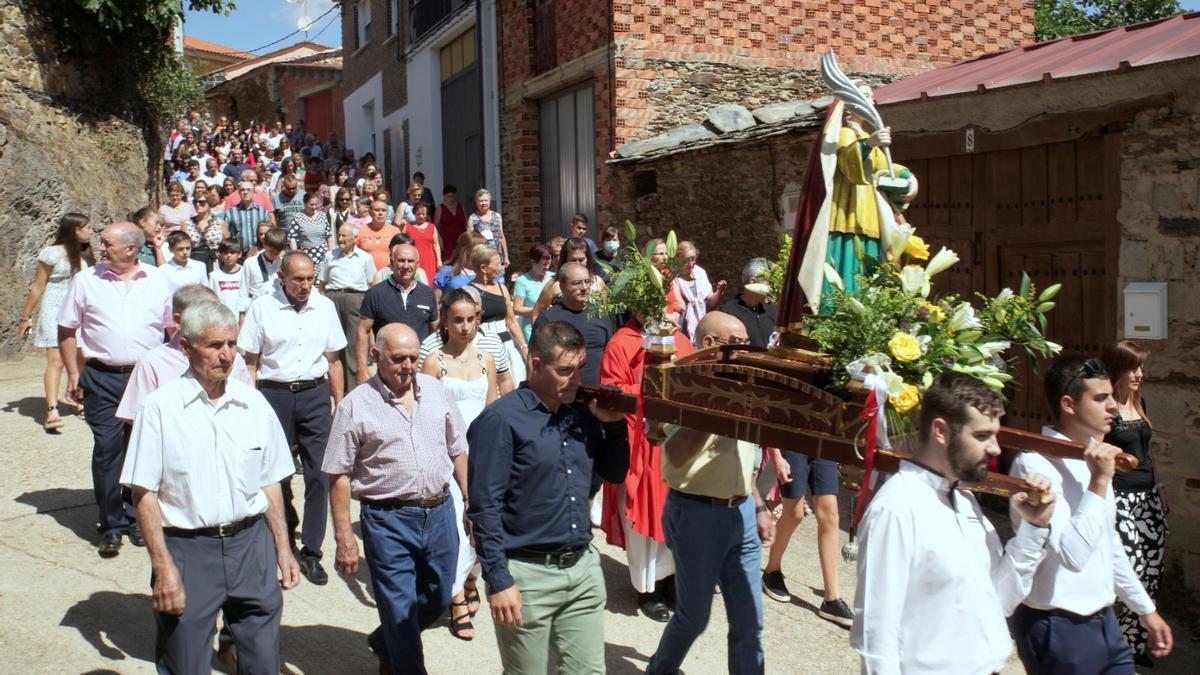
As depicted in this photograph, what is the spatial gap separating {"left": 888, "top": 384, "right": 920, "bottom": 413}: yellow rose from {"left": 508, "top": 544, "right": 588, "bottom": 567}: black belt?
1543 millimetres

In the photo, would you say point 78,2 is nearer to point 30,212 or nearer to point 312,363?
point 30,212

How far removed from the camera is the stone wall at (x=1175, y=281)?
22.0ft

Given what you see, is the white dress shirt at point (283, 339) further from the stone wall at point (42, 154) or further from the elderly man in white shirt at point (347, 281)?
the stone wall at point (42, 154)

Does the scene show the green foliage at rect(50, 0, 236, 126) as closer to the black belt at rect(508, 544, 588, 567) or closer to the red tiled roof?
the black belt at rect(508, 544, 588, 567)

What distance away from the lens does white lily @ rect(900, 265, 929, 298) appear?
3766 millimetres

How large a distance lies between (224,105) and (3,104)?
27.8 meters

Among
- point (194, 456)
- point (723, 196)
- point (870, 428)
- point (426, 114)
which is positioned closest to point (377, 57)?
point (426, 114)

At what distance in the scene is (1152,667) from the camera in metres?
6.20

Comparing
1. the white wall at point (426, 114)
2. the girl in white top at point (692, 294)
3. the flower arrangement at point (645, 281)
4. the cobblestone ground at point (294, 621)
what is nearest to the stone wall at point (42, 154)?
the white wall at point (426, 114)

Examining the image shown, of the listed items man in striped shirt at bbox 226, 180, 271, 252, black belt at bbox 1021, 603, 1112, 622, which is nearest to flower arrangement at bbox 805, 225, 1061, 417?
black belt at bbox 1021, 603, 1112, 622

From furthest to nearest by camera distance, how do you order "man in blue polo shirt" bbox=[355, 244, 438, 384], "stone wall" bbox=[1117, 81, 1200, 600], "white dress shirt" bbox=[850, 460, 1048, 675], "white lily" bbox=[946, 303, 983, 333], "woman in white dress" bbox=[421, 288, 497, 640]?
1. "man in blue polo shirt" bbox=[355, 244, 438, 384]
2. "stone wall" bbox=[1117, 81, 1200, 600]
3. "woman in white dress" bbox=[421, 288, 497, 640]
4. "white lily" bbox=[946, 303, 983, 333]
5. "white dress shirt" bbox=[850, 460, 1048, 675]

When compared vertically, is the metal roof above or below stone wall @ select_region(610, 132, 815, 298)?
above

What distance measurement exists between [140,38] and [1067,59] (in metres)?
13.6

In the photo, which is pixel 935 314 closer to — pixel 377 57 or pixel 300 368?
pixel 300 368
